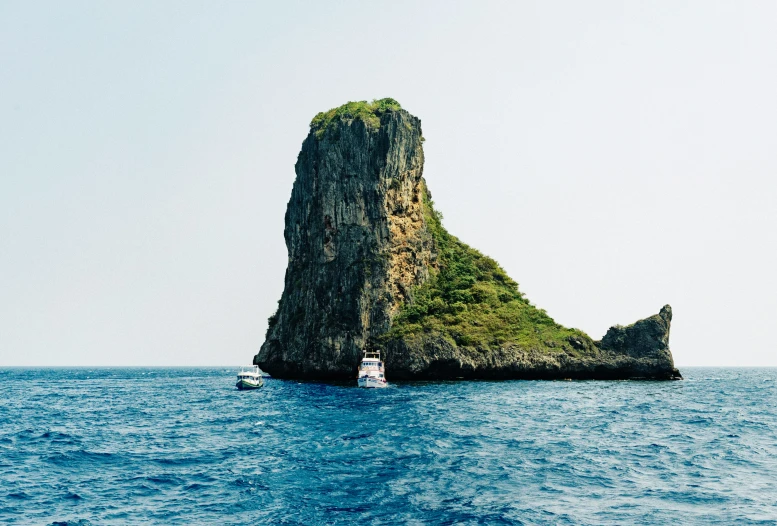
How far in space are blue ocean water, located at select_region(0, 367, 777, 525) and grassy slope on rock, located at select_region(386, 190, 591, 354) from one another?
118 ft

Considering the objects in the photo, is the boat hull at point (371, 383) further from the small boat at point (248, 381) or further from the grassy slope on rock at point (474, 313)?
the small boat at point (248, 381)

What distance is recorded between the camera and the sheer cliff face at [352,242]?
305 feet

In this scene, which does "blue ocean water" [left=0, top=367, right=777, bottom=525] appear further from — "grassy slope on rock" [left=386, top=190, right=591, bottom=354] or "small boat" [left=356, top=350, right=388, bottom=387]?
"grassy slope on rock" [left=386, top=190, right=591, bottom=354]

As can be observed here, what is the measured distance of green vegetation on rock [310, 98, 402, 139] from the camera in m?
101

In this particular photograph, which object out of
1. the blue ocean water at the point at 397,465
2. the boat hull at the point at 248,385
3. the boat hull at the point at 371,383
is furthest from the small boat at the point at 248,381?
the blue ocean water at the point at 397,465

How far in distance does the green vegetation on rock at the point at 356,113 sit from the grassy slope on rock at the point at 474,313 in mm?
21403

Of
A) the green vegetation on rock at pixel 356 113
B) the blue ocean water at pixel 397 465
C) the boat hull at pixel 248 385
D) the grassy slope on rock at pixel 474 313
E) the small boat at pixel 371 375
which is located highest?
the green vegetation on rock at pixel 356 113

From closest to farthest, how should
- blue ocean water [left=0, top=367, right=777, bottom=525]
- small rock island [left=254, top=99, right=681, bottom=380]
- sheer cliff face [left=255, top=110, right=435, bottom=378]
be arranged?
blue ocean water [left=0, top=367, right=777, bottom=525] < small rock island [left=254, top=99, right=681, bottom=380] < sheer cliff face [left=255, top=110, right=435, bottom=378]

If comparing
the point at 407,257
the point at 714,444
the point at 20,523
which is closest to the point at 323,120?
the point at 407,257

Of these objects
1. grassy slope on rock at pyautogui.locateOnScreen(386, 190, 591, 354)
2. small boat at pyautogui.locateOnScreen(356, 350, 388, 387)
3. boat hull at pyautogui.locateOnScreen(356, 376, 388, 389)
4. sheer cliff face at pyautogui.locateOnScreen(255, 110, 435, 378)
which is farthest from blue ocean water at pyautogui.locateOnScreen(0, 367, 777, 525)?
sheer cliff face at pyautogui.locateOnScreen(255, 110, 435, 378)

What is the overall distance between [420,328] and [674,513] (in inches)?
2691

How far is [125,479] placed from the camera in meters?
28.5

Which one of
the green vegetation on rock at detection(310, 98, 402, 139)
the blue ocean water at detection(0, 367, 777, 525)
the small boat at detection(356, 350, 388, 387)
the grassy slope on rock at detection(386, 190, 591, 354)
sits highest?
the green vegetation on rock at detection(310, 98, 402, 139)

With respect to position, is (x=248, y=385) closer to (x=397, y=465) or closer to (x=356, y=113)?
(x=356, y=113)
